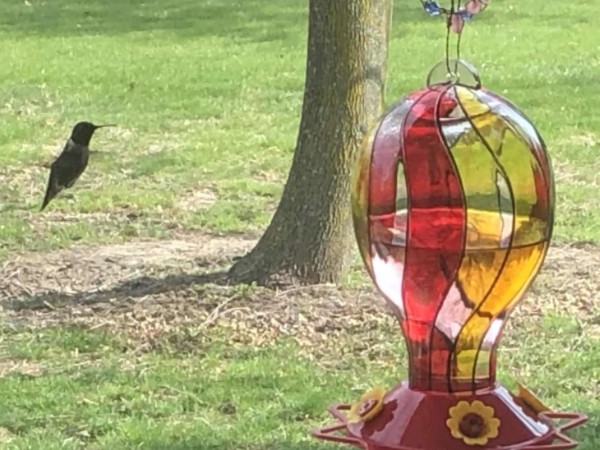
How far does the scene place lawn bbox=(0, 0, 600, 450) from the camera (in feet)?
18.9

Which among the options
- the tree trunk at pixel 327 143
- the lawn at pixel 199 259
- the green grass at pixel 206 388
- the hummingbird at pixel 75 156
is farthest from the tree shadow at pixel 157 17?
the green grass at pixel 206 388

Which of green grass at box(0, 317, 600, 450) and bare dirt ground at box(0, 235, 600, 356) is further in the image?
bare dirt ground at box(0, 235, 600, 356)

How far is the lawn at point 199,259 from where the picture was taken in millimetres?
5770

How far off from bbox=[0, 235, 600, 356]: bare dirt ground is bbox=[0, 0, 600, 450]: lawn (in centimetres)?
2

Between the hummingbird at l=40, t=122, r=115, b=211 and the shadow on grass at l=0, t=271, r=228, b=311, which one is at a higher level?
the hummingbird at l=40, t=122, r=115, b=211

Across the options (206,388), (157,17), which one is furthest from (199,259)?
(157,17)

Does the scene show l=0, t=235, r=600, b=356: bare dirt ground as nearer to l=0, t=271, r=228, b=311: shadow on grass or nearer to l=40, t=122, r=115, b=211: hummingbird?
l=0, t=271, r=228, b=311: shadow on grass

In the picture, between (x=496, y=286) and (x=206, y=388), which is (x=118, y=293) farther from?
(x=496, y=286)

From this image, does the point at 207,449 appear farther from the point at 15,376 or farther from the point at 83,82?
the point at 83,82

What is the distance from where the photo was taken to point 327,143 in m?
7.05

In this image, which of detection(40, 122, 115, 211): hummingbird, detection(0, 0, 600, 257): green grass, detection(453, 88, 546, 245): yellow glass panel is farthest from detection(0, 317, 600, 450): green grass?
detection(453, 88, 546, 245): yellow glass panel

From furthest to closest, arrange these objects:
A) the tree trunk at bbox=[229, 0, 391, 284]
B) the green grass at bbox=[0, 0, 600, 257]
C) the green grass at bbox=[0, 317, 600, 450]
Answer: the green grass at bbox=[0, 0, 600, 257] < the tree trunk at bbox=[229, 0, 391, 284] < the green grass at bbox=[0, 317, 600, 450]

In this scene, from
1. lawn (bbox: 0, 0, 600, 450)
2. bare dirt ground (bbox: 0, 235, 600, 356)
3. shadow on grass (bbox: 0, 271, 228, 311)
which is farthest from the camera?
shadow on grass (bbox: 0, 271, 228, 311)

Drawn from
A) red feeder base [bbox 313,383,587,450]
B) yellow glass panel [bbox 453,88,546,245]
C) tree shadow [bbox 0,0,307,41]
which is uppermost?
yellow glass panel [bbox 453,88,546,245]
